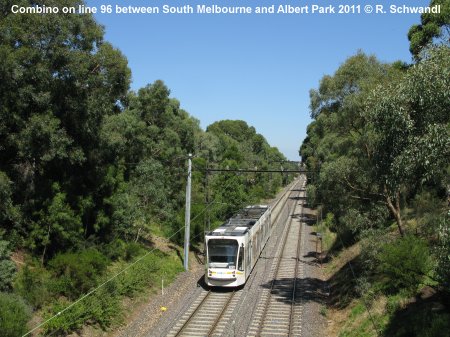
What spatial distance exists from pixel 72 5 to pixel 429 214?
17.8 m

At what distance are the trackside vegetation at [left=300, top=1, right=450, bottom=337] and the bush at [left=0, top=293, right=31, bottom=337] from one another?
11572 millimetres

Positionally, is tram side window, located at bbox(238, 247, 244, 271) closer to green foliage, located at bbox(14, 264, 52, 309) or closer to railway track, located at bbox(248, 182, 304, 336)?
railway track, located at bbox(248, 182, 304, 336)

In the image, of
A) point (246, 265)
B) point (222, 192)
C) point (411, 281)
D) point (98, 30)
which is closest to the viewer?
point (411, 281)

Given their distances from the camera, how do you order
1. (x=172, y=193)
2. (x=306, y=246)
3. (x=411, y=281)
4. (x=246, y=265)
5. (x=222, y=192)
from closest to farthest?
(x=411, y=281) → (x=246, y=265) → (x=306, y=246) → (x=172, y=193) → (x=222, y=192)

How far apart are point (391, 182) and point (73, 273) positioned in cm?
1414

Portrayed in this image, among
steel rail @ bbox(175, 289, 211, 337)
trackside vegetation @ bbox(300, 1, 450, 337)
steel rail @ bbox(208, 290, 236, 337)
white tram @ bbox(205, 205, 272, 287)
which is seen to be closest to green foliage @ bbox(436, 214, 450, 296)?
trackside vegetation @ bbox(300, 1, 450, 337)

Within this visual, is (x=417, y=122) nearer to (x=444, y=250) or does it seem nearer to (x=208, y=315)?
(x=444, y=250)

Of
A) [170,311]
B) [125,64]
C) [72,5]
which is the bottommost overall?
[170,311]

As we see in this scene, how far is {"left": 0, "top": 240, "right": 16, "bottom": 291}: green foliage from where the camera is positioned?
17.6m

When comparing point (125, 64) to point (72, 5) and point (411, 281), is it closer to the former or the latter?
point (72, 5)

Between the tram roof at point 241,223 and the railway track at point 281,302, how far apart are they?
3.37 metres

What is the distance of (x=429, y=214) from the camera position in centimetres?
2047

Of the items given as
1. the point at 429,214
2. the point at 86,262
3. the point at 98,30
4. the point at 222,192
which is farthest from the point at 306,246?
the point at 98,30

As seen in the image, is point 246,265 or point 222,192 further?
point 222,192
